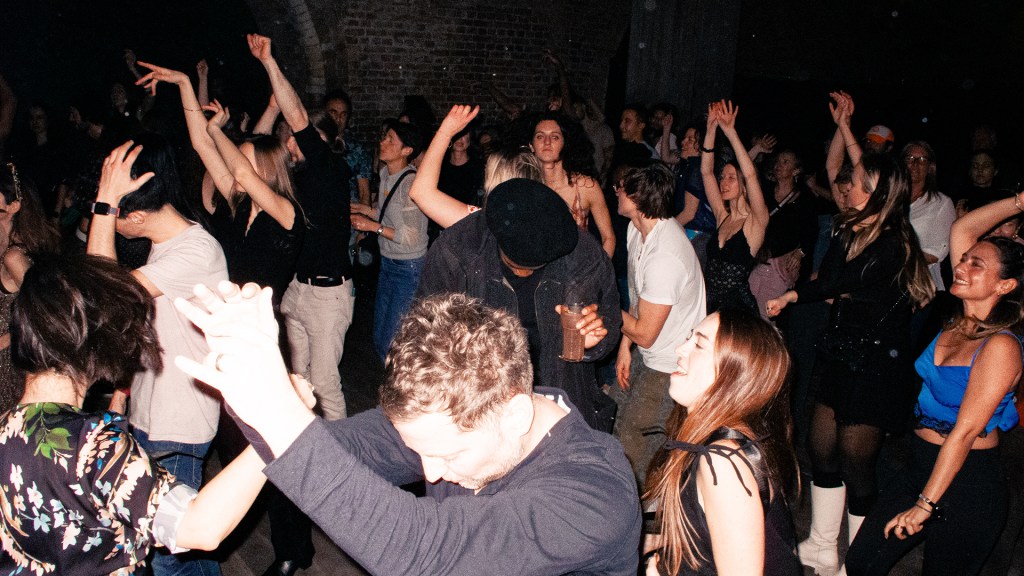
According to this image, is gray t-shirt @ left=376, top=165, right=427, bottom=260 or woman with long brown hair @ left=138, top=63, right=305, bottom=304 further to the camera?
gray t-shirt @ left=376, top=165, right=427, bottom=260

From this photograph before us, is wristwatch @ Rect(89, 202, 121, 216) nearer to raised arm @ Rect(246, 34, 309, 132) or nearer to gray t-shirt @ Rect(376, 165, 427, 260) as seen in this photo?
raised arm @ Rect(246, 34, 309, 132)

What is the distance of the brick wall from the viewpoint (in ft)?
27.1

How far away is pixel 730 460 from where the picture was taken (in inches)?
64.3

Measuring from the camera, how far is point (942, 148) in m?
10.9

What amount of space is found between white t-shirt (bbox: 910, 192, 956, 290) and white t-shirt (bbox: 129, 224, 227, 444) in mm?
3889

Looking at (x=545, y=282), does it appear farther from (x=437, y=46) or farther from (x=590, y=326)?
(x=437, y=46)

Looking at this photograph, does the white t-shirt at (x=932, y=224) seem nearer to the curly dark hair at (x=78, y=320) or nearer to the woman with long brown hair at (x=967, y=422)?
the woman with long brown hair at (x=967, y=422)

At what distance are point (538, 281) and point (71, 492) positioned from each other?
1.58m

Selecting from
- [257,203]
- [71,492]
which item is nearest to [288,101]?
[257,203]

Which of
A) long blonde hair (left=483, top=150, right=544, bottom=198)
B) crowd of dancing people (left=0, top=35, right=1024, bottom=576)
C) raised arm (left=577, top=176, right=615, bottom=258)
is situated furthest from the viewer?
raised arm (left=577, top=176, right=615, bottom=258)

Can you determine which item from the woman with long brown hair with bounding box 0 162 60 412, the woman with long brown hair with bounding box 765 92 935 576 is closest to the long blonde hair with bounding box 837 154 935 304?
the woman with long brown hair with bounding box 765 92 935 576

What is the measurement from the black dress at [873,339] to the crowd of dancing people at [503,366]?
0.01m

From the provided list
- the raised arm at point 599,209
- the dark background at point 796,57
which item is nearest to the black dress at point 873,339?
Answer: the raised arm at point 599,209

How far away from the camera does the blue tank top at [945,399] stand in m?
2.50
